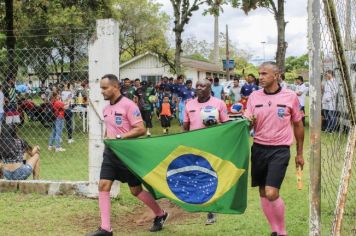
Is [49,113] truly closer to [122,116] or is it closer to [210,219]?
[122,116]

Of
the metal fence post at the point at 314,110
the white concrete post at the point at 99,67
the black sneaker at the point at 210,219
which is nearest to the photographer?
the metal fence post at the point at 314,110

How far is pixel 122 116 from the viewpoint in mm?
5633

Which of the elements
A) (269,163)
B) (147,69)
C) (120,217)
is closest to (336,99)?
(269,163)

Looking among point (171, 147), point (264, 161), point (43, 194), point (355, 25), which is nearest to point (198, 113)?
point (171, 147)

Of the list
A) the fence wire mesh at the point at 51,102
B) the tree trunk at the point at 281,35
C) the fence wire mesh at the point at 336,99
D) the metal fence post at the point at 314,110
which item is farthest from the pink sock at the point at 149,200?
the tree trunk at the point at 281,35

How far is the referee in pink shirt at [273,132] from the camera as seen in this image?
4.98m

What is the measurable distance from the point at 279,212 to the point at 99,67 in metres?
3.25

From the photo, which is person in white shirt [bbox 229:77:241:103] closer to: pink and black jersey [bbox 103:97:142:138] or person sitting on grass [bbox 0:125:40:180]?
person sitting on grass [bbox 0:125:40:180]

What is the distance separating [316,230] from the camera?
4105 mm

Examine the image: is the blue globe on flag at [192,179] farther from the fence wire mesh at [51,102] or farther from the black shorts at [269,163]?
the fence wire mesh at [51,102]

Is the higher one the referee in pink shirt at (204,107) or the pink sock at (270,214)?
the referee in pink shirt at (204,107)

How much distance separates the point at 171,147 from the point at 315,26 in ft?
6.79

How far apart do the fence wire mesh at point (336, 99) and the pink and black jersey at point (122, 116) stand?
202 cm

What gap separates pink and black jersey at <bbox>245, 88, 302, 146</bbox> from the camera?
4.99 meters
